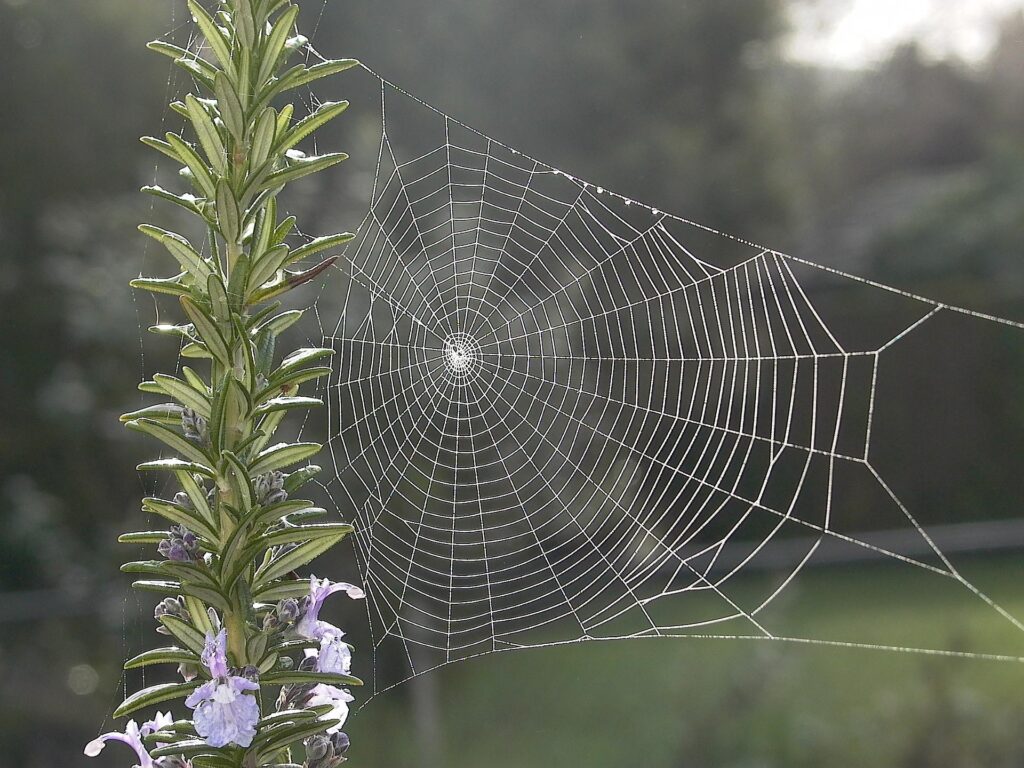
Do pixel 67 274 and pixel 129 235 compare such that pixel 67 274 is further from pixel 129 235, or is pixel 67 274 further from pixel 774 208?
pixel 774 208

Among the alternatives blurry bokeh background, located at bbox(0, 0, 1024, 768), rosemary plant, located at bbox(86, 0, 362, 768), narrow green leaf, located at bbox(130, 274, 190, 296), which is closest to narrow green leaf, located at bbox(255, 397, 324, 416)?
rosemary plant, located at bbox(86, 0, 362, 768)

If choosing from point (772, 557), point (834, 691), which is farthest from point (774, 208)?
point (834, 691)

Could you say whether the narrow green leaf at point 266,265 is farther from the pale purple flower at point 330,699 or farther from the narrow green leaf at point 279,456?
the pale purple flower at point 330,699

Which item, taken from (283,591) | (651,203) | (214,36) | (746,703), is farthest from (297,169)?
(651,203)

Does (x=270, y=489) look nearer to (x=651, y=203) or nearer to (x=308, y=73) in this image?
(x=308, y=73)

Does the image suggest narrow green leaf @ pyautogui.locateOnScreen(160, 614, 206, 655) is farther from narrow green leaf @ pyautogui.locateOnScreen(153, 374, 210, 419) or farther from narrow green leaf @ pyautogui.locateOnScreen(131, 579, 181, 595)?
narrow green leaf @ pyautogui.locateOnScreen(153, 374, 210, 419)

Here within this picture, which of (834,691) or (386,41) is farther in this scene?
(386,41)

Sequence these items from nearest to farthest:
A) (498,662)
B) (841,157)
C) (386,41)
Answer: (498,662) → (386,41) → (841,157)

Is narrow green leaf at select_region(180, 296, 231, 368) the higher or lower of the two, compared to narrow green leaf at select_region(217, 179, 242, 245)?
lower
